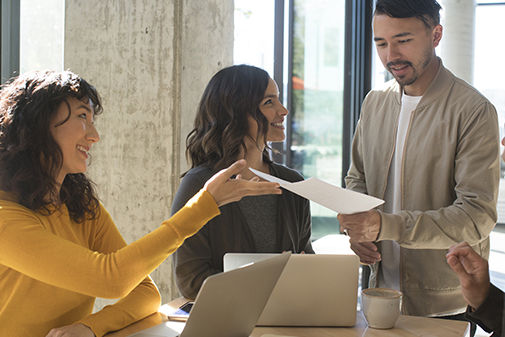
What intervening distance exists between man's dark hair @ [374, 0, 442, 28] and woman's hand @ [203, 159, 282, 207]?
3.30ft

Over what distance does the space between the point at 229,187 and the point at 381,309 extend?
21.2 inches

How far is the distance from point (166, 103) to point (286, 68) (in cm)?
274

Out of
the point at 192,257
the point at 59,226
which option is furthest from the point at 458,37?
the point at 59,226

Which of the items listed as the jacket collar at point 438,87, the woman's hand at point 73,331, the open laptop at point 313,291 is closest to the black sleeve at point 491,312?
the open laptop at point 313,291

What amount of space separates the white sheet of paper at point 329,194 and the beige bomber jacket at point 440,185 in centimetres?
39

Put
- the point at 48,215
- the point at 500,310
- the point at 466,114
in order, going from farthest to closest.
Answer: the point at 466,114
the point at 48,215
the point at 500,310

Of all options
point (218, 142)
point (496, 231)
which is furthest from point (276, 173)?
point (496, 231)

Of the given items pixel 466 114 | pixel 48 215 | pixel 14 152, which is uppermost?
pixel 466 114

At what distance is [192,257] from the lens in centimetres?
193

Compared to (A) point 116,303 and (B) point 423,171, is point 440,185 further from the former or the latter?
(A) point 116,303

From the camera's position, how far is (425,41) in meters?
2.20

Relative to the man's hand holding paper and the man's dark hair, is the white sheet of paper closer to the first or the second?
the man's hand holding paper

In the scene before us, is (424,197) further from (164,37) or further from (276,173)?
(164,37)

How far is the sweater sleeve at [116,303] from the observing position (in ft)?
4.83
